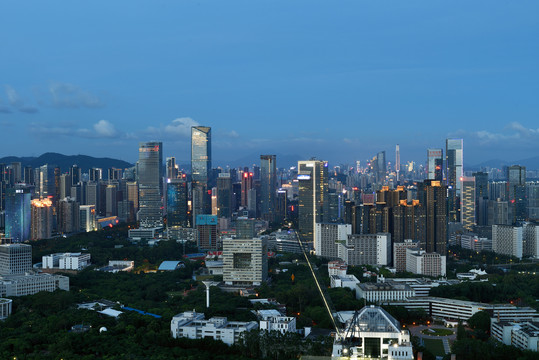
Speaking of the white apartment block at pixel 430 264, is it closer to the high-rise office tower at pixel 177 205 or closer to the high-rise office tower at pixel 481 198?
the high-rise office tower at pixel 481 198

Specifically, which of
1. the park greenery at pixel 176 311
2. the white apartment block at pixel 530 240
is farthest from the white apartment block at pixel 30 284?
the white apartment block at pixel 530 240

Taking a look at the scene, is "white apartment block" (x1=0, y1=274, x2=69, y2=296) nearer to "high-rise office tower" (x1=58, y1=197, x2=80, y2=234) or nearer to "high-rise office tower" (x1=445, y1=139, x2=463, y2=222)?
"high-rise office tower" (x1=58, y1=197, x2=80, y2=234)

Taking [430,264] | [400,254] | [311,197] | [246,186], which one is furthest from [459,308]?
[246,186]

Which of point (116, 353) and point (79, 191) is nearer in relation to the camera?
point (116, 353)

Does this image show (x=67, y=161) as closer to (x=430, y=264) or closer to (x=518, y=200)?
(x=518, y=200)

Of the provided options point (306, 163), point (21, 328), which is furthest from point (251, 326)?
point (306, 163)

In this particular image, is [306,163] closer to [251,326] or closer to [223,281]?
[223,281]

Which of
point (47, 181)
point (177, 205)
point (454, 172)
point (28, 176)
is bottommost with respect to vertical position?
point (177, 205)
